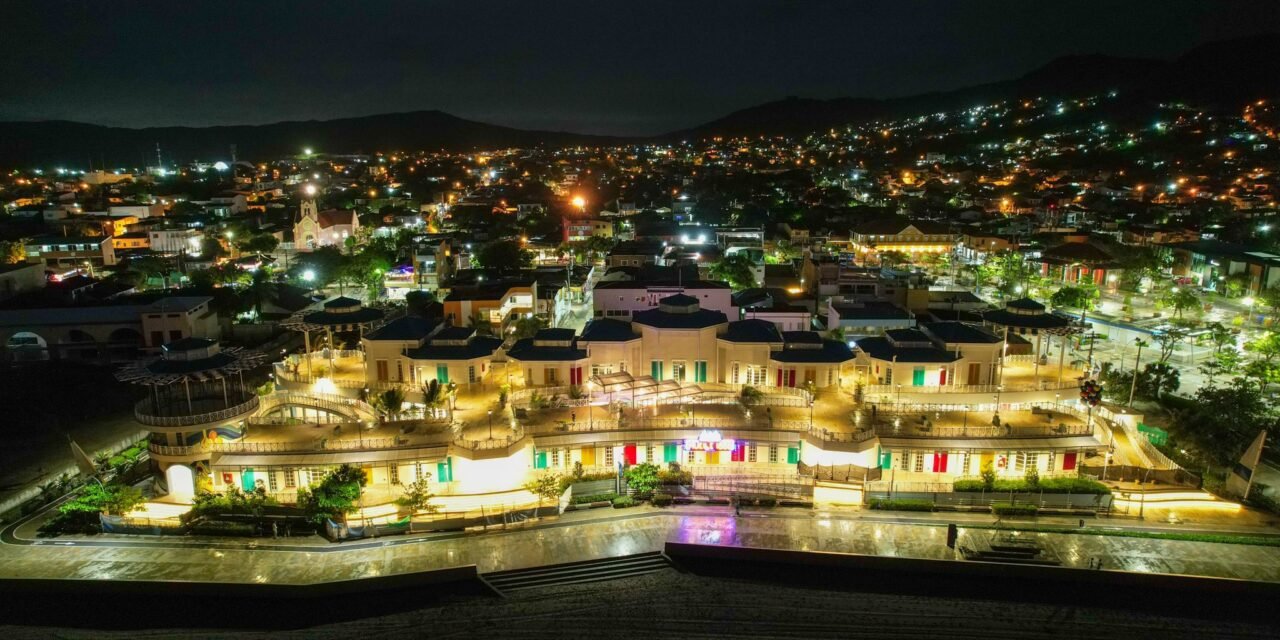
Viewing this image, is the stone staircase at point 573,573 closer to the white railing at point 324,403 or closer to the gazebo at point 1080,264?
the white railing at point 324,403

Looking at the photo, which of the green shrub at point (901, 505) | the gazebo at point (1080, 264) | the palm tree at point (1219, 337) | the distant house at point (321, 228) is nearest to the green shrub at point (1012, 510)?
the green shrub at point (901, 505)

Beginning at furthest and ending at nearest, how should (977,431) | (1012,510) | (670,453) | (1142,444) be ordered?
(1142,444), (670,453), (977,431), (1012,510)

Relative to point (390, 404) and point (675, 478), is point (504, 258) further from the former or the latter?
point (675, 478)

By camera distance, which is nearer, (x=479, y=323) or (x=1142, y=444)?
(x=1142, y=444)

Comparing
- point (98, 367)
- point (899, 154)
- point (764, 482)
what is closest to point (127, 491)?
point (764, 482)

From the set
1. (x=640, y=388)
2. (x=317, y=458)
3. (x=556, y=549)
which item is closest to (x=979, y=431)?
(x=640, y=388)

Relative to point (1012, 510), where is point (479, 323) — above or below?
above

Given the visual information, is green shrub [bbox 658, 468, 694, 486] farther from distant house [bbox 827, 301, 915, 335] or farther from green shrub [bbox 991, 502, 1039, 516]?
distant house [bbox 827, 301, 915, 335]

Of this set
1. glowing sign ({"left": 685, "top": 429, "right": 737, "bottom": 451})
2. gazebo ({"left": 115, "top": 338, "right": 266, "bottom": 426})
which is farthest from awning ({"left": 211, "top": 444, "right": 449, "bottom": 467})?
glowing sign ({"left": 685, "top": 429, "right": 737, "bottom": 451})
